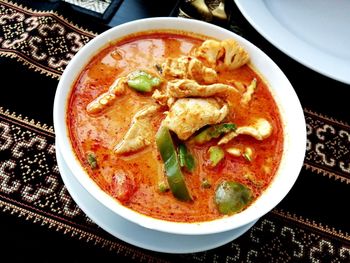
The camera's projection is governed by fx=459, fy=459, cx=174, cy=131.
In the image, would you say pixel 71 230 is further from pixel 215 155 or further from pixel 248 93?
pixel 248 93

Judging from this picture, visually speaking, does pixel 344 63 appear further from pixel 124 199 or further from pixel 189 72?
pixel 124 199

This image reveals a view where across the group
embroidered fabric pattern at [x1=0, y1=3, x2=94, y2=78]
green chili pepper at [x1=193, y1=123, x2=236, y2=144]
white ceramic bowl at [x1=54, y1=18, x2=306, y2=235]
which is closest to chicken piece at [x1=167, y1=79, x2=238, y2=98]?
green chili pepper at [x1=193, y1=123, x2=236, y2=144]

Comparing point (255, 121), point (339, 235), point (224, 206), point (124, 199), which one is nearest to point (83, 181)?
point (124, 199)

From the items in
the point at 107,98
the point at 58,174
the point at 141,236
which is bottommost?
the point at 58,174

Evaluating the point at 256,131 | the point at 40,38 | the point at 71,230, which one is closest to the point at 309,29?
the point at 256,131

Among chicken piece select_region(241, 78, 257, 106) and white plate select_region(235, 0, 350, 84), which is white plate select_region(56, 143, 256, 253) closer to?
chicken piece select_region(241, 78, 257, 106)
